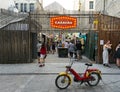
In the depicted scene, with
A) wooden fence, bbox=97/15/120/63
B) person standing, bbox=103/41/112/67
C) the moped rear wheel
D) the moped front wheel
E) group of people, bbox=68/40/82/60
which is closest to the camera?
the moped front wheel

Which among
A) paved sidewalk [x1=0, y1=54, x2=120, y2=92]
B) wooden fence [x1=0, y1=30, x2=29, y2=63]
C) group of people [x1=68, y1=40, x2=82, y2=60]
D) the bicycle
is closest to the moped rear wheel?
the bicycle

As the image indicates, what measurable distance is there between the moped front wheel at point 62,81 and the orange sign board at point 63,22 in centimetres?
1142

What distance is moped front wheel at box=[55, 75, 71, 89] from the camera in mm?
12711

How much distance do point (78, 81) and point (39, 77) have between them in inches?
138

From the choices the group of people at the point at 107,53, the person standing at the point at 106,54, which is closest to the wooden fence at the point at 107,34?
the group of people at the point at 107,53

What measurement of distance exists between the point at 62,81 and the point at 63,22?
38.1ft

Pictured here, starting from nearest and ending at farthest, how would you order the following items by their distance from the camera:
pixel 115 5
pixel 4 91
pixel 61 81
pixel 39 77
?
pixel 4 91, pixel 61 81, pixel 39 77, pixel 115 5

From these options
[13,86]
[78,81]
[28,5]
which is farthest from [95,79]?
[28,5]

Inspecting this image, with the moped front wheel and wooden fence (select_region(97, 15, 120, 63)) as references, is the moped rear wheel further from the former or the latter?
wooden fence (select_region(97, 15, 120, 63))

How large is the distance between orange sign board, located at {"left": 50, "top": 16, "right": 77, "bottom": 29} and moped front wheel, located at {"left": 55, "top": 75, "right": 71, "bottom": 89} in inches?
449

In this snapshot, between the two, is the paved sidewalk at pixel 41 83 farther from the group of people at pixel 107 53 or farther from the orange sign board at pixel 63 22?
the orange sign board at pixel 63 22

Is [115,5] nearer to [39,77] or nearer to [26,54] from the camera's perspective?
[26,54]

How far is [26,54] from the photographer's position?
22.6 meters

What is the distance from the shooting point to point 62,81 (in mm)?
12766
